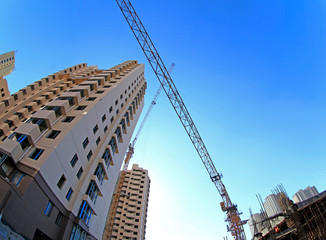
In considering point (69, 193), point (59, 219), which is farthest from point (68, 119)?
point (59, 219)

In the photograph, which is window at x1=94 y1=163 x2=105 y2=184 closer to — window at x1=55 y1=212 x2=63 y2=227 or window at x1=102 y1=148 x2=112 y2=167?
window at x1=102 y1=148 x2=112 y2=167

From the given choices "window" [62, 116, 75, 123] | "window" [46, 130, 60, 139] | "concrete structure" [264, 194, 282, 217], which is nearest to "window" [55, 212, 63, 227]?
"window" [46, 130, 60, 139]

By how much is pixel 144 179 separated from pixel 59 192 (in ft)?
199

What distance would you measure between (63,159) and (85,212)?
7.65m

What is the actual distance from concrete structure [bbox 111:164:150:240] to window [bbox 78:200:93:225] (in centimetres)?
4378

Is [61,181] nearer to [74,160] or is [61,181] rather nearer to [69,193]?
[69,193]

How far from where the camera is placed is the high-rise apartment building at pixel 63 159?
1401cm

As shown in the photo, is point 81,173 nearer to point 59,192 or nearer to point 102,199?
point 59,192

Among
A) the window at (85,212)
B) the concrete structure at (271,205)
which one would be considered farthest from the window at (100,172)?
the concrete structure at (271,205)

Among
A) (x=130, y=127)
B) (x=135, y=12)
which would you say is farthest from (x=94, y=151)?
(x=135, y=12)

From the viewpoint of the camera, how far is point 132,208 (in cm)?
6438

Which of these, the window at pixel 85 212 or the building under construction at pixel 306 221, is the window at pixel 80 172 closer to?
the window at pixel 85 212

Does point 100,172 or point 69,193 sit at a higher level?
point 100,172

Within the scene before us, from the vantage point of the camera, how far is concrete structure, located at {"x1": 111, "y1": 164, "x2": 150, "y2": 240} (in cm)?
5892
